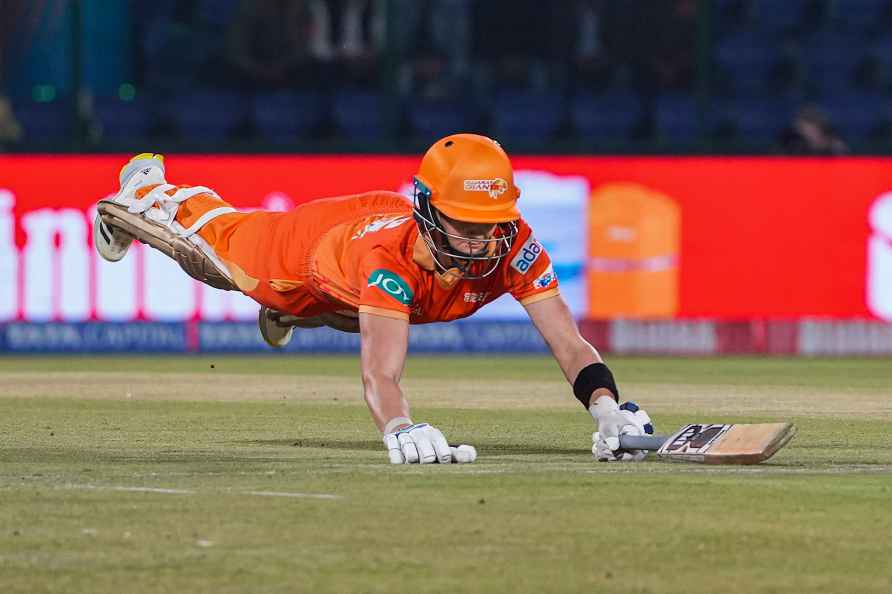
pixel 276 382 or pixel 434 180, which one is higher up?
pixel 434 180

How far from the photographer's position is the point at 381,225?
10.7 meters

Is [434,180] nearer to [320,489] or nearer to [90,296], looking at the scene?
[320,489]

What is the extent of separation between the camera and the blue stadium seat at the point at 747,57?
25875 mm

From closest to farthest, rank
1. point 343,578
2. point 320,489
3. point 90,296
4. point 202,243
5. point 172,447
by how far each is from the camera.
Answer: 1. point 343,578
2. point 320,489
3. point 172,447
4. point 202,243
5. point 90,296

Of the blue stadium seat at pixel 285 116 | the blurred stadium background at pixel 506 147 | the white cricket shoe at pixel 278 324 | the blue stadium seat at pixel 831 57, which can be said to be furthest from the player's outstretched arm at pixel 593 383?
the blue stadium seat at pixel 831 57

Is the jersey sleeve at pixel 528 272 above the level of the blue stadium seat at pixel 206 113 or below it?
below

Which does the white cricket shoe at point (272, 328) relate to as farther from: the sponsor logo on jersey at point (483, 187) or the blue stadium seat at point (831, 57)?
the blue stadium seat at point (831, 57)

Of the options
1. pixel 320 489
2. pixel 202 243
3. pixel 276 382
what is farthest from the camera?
pixel 276 382

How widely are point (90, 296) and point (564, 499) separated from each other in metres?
15.1

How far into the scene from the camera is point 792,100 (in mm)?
24797

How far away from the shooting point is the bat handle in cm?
983

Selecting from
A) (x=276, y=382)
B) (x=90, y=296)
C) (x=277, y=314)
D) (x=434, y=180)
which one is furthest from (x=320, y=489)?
(x=90, y=296)

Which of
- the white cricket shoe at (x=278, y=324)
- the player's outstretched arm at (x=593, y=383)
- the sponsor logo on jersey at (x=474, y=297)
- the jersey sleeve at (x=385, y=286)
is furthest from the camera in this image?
the white cricket shoe at (x=278, y=324)

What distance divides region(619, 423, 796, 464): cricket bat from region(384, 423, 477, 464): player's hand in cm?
92
